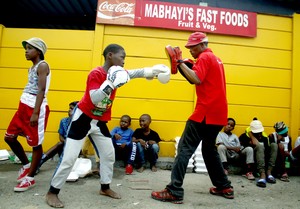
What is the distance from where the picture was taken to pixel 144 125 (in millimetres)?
4590

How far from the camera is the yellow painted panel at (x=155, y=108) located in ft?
16.3

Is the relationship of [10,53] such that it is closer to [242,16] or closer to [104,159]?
[104,159]

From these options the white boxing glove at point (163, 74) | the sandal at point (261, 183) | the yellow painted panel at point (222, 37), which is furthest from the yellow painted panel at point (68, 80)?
the sandal at point (261, 183)

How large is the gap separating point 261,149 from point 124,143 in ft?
7.38

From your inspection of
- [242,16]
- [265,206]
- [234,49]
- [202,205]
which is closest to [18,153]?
[202,205]

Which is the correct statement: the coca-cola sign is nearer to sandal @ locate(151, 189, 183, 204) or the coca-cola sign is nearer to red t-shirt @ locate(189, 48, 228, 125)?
red t-shirt @ locate(189, 48, 228, 125)

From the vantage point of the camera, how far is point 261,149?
161 inches

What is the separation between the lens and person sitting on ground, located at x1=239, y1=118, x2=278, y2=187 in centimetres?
395

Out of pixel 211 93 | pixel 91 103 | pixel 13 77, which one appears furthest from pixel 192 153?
pixel 13 77

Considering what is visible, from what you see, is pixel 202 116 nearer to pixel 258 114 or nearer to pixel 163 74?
pixel 163 74

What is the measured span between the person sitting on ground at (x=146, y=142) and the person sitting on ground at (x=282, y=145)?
2.06 meters

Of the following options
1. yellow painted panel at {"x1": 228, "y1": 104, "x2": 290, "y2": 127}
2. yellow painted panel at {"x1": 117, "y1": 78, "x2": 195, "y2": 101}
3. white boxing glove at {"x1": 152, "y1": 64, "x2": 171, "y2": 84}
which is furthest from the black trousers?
yellow painted panel at {"x1": 228, "y1": 104, "x2": 290, "y2": 127}

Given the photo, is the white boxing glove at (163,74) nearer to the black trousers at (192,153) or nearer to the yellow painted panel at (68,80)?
the black trousers at (192,153)

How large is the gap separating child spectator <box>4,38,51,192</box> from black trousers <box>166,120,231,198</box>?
5.37ft
